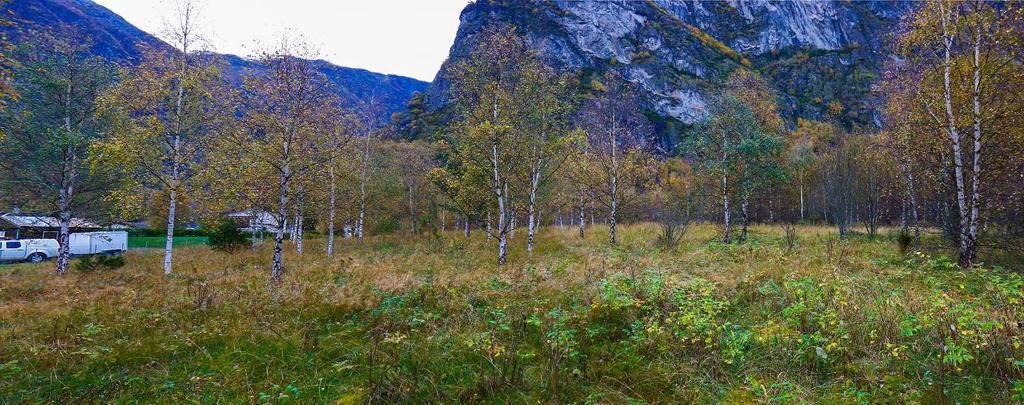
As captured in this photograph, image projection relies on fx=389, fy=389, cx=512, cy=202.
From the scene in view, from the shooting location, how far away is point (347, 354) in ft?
19.8

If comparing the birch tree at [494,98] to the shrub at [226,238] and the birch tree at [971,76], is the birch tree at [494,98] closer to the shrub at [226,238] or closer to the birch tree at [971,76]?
the birch tree at [971,76]

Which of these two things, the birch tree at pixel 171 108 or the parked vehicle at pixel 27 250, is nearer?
the birch tree at pixel 171 108

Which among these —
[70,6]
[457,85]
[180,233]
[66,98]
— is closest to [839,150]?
[457,85]

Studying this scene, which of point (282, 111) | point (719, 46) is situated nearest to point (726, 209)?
point (282, 111)

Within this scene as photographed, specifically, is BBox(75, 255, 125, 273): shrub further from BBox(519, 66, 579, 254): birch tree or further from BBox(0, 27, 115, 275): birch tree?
BBox(519, 66, 579, 254): birch tree

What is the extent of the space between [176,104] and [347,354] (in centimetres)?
1572

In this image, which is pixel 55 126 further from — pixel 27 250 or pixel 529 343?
pixel 529 343

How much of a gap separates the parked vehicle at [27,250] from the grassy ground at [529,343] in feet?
80.0

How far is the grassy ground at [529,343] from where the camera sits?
4699mm

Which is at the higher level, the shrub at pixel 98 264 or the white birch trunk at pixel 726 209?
the white birch trunk at pixel 726 209

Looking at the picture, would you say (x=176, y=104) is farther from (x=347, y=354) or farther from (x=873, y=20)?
(x=873, y=20)

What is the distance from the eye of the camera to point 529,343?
21.0 feet

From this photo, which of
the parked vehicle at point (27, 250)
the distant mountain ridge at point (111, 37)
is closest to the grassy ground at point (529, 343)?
the distant mountain ridge at point (111, 37)

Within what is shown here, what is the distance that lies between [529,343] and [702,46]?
354 ft
